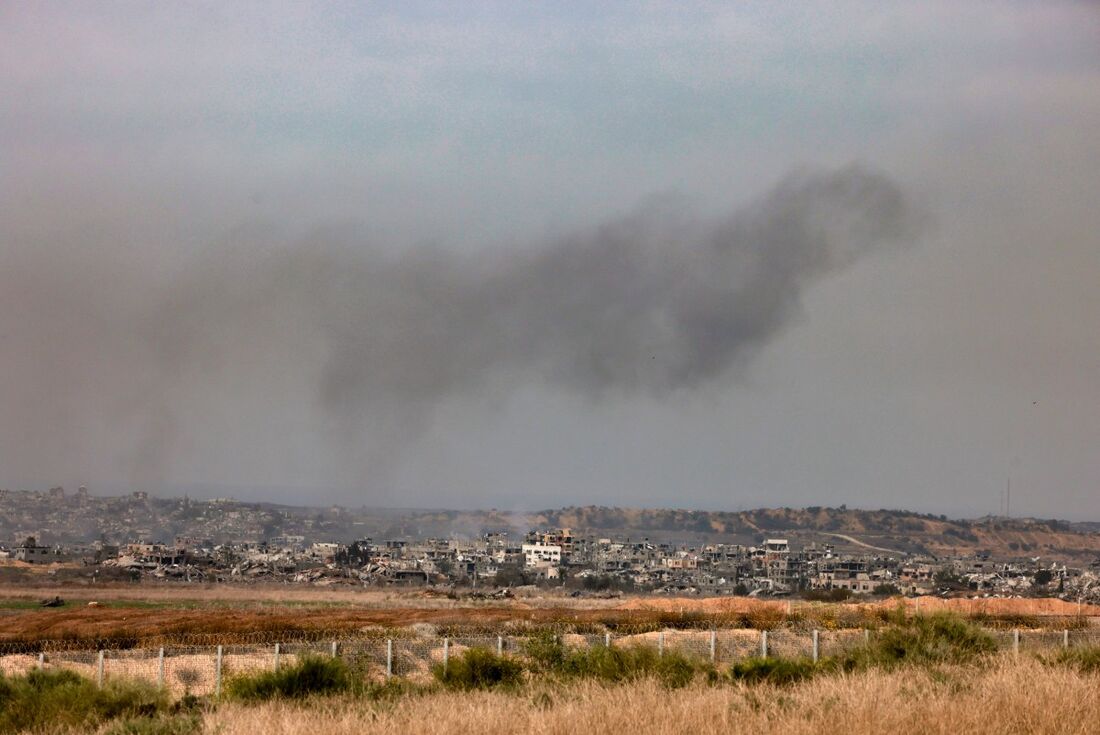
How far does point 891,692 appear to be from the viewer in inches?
685

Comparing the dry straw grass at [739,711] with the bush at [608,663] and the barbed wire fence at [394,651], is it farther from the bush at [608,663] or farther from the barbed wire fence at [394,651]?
the barbed wire fence at [394,651]

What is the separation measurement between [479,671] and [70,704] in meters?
8.72

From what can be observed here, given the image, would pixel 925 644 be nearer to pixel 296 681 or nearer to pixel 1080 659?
pixel 1080 659

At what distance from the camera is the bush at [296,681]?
22.0 metres

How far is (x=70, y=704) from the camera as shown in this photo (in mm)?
20688

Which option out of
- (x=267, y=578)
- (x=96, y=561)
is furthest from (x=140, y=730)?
(x=96, y=561)

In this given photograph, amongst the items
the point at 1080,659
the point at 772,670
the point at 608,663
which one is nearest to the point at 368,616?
the point at 608,663

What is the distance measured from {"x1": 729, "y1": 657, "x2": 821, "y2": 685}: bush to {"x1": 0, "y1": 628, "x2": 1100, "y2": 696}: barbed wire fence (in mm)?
2551

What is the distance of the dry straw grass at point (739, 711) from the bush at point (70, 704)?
223 centimetres

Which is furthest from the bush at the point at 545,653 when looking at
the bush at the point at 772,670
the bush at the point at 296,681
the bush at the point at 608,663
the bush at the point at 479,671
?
the bush at the point at 296,681

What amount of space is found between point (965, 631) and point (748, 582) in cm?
10449

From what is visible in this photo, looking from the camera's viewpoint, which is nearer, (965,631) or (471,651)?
(471,651)

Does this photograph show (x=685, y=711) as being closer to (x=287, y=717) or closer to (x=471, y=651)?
(x=287, y=717)

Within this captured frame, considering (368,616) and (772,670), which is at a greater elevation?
(772,670)
